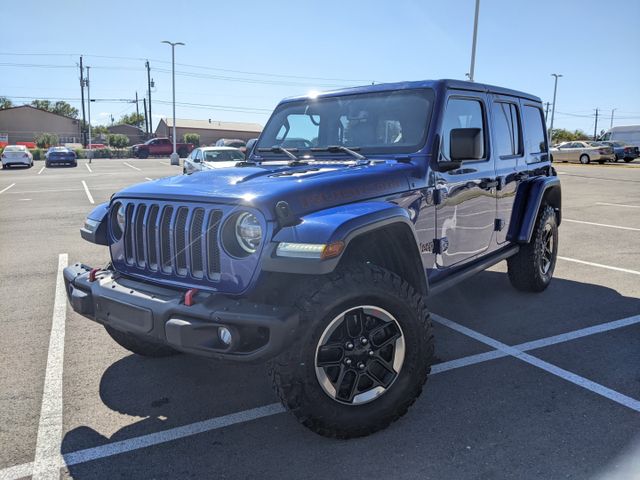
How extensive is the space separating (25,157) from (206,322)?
3463 cm

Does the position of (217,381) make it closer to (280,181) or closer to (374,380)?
(374,380)

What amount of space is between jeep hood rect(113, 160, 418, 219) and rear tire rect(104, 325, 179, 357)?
3.33ft

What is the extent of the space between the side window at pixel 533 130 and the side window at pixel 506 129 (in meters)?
0.22

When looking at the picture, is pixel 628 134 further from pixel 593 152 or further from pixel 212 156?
pixel 212 156

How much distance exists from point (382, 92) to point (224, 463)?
2.80 meters

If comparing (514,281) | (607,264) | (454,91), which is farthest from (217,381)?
(607,264)

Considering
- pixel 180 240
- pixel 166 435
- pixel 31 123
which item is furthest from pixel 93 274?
pixel 31 123

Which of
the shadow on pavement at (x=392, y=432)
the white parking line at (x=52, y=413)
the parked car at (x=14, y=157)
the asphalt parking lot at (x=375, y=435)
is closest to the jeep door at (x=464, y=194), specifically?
the asphalt parking lot at (x=375, y=435)

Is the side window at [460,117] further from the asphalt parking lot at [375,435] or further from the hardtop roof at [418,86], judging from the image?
the asphalt parking lot at [375,435]

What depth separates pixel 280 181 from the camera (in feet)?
9.78

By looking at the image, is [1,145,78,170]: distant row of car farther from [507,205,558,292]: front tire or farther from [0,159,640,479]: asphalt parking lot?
[507,205,558,292]: front tire

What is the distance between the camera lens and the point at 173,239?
2898mm

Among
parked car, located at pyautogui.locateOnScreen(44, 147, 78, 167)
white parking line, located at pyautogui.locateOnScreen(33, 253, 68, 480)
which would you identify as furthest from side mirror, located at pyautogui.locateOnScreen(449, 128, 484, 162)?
parked car, located at pyautogui.locateOnScreen(44, 147, 78, 167)

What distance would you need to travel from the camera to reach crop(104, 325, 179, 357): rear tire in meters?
3.73
